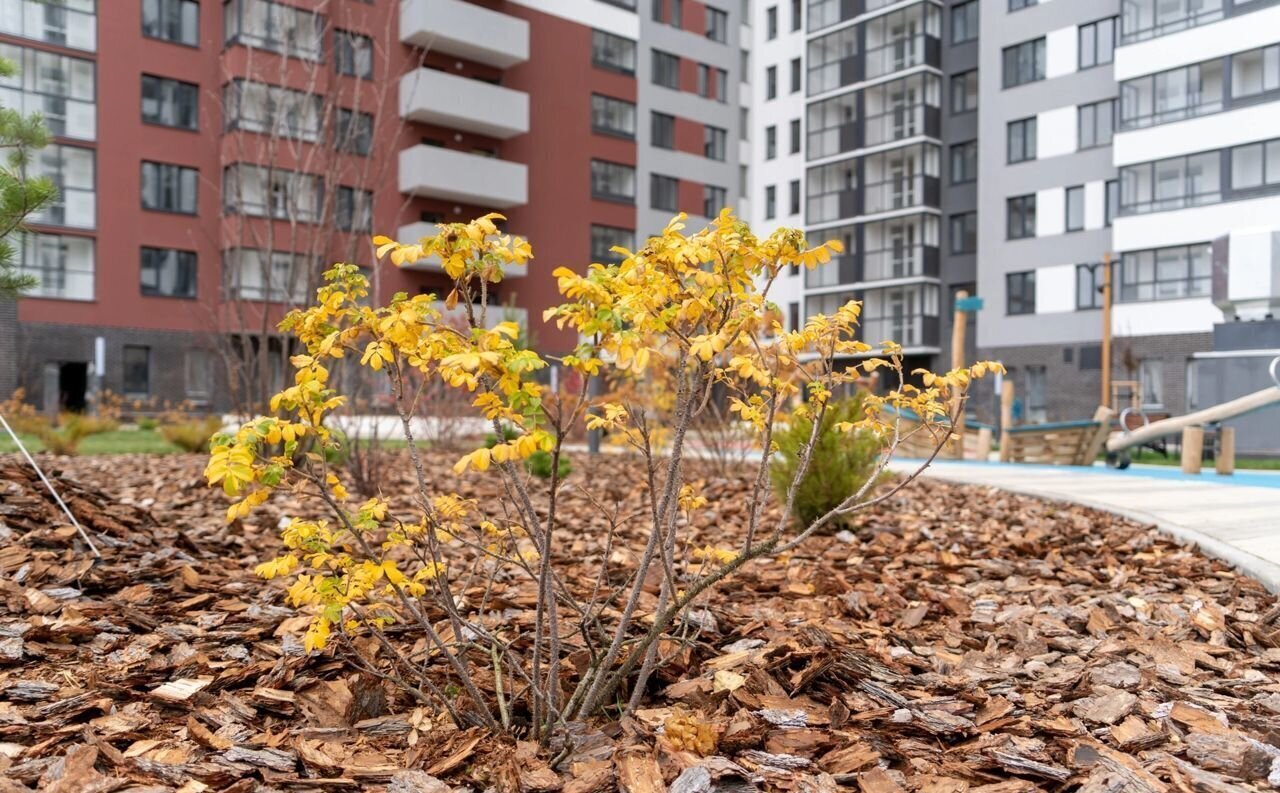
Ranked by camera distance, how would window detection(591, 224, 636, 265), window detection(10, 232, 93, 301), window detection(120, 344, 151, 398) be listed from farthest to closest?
window detection(591, 224, 636, 265)
window detection(120, 344, 151, 398)
window detection(10, 232, 93, 301)

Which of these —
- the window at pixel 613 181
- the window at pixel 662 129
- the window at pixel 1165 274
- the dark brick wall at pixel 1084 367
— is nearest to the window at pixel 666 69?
the window at pixel 662 129

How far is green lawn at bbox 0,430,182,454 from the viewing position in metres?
12.7

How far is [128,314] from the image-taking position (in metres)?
27.4

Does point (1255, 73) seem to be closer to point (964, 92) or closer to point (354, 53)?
point (964, 92)

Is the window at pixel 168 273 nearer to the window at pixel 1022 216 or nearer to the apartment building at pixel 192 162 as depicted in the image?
the apartment building at pixel 192 162

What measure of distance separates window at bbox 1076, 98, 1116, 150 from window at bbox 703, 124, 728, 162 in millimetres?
13954

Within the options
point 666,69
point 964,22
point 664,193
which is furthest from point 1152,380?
point 666,69

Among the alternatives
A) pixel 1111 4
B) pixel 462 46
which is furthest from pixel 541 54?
pixel 1111 4

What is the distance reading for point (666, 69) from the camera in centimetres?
3819

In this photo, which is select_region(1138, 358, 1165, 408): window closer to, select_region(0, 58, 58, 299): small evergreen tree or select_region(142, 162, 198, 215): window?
select_region(142, 162, 198, 215): window

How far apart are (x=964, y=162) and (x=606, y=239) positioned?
13936 mm

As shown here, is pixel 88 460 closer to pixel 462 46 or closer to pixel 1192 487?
pixel 1192 487

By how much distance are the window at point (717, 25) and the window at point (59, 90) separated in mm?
23423

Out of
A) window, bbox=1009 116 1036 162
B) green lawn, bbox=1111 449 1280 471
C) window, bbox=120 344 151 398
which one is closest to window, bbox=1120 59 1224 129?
window, bbox=1009 116 1036 162
